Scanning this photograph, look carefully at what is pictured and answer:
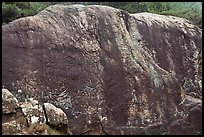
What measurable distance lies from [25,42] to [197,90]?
744cm

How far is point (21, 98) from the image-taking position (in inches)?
482

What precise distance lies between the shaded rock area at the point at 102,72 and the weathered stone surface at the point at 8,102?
0.44m

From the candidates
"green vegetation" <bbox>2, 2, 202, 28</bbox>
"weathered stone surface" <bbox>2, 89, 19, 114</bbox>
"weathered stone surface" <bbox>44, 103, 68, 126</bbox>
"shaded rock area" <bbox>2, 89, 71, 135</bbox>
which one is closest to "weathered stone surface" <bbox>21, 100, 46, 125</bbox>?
"shaded rock area" <bbox>2, 89, 71, 135</bbox>

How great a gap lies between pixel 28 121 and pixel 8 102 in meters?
0.82

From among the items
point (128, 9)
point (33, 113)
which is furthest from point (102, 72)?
point (128, 9)

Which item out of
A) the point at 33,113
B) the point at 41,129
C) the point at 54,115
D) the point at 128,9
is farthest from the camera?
the point at 128,9

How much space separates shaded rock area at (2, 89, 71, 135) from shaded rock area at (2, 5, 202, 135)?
104mm

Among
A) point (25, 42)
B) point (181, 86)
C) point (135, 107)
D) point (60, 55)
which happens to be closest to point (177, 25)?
point (181, 86)

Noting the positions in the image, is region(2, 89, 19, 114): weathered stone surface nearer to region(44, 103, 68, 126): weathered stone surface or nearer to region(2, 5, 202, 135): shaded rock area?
region(2, 5, 202, 135): shaded rock area

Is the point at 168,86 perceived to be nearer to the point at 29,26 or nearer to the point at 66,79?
the point at 66,79

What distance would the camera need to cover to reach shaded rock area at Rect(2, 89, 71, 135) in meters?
10.8

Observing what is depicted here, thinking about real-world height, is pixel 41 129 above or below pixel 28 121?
below

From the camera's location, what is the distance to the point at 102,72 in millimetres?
13883

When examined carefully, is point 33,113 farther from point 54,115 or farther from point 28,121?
point 54,115
